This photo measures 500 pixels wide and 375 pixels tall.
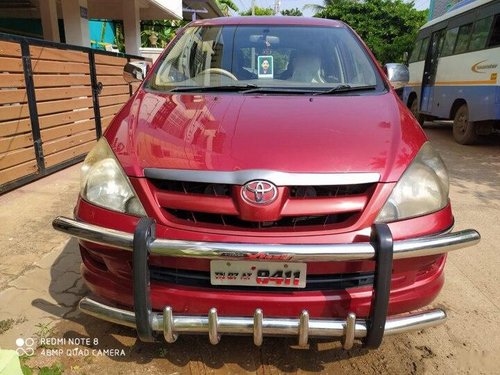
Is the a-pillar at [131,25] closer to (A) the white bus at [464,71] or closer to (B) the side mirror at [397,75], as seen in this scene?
(A) the white bus at [464,71]

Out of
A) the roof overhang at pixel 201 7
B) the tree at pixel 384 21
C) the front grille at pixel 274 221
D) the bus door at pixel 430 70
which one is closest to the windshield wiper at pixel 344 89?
the front grille at pixel 274 221

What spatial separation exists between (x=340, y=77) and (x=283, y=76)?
→ 0.37 metres

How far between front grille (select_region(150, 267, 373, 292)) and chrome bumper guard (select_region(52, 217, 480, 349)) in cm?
11

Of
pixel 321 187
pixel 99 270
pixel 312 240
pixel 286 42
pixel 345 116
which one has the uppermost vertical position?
pixel 286 42

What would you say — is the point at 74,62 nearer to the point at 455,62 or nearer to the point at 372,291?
the point at 372,291

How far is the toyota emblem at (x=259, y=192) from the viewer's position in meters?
1.70

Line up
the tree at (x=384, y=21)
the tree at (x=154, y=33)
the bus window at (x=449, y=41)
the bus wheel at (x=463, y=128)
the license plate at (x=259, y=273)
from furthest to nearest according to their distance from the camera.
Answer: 1. the tree at (x=384, y=21)
2. the tree at (x=154, y=33)
3. the bus window at (x=449, y=41)
4. the bus wheel at (x=463, y=128)
5. the license plate at (x=259, y=273)

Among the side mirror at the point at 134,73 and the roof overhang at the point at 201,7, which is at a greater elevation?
the roof overhang at the point at 201,7

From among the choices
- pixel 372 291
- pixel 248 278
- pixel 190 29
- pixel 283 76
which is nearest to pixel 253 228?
pixel 248 278

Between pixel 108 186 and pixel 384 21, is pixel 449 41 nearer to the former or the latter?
pixel 108 186

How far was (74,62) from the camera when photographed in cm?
596

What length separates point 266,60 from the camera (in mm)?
2920

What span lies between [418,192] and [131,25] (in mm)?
11687

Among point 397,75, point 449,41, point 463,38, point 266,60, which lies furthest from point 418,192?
point 449,41
